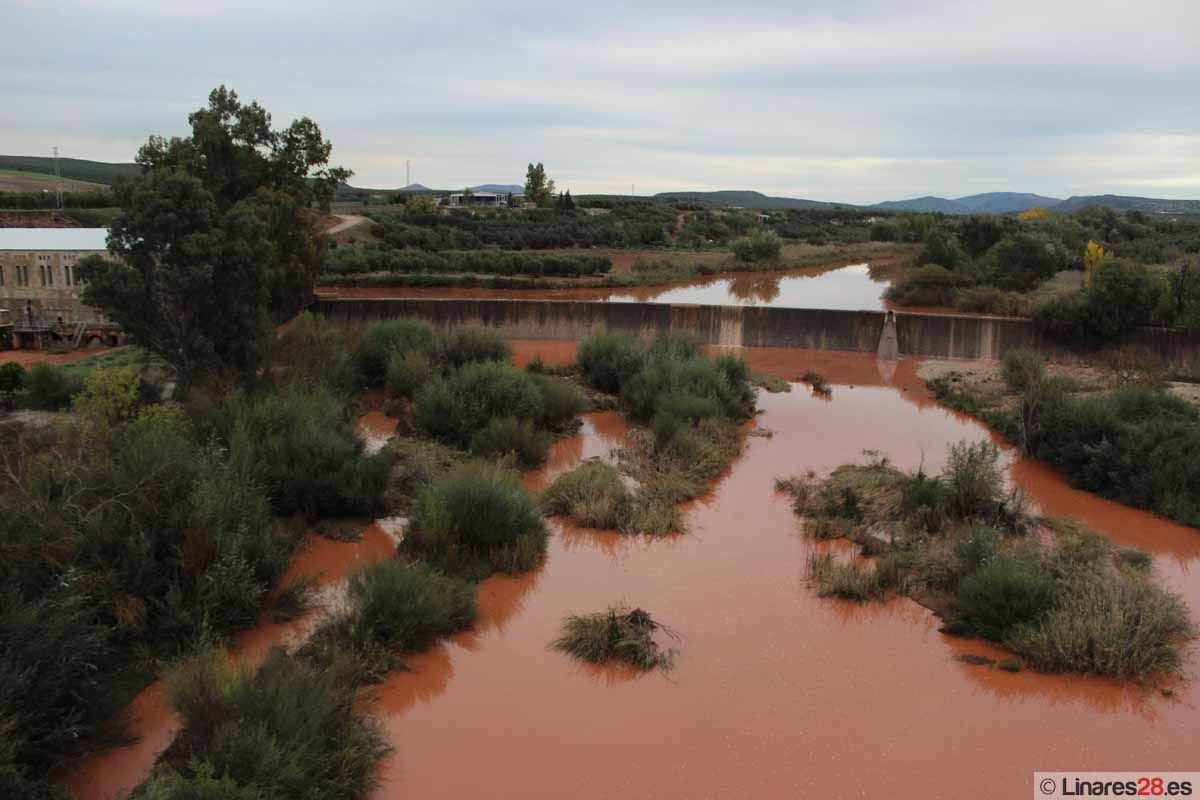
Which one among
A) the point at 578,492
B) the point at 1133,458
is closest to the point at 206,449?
the point at 578,492

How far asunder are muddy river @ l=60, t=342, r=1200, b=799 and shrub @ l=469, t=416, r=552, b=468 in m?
3.47

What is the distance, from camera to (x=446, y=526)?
1156 centimetres

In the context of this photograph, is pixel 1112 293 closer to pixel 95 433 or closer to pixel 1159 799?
pixel 1159 799

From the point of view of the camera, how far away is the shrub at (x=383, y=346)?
2191cm

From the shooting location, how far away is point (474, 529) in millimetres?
11820

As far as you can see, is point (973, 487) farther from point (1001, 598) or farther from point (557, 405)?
point (557, 405)

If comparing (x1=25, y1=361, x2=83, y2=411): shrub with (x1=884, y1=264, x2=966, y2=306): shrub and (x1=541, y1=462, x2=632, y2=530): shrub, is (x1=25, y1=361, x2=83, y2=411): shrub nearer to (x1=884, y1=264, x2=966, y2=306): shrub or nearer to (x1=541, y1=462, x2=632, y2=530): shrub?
(x1=541, y1=462, x2=632, y2=530): shrub

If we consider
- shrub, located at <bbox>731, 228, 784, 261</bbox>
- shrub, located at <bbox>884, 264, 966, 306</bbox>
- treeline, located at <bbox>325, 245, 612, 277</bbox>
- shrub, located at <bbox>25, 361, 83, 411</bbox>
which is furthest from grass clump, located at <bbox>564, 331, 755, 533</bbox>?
shrub, located at <bbox>731, 228, 784, 261</bbox>

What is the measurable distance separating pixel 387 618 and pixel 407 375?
37.8ft

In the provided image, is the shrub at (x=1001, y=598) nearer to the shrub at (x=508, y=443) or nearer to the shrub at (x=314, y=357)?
the shrub at (x=508, y=443)

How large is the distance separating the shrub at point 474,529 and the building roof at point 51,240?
58.4 feet

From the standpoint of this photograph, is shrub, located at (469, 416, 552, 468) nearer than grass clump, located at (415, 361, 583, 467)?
Yes

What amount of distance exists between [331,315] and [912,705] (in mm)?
23807

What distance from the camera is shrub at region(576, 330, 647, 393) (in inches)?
869
